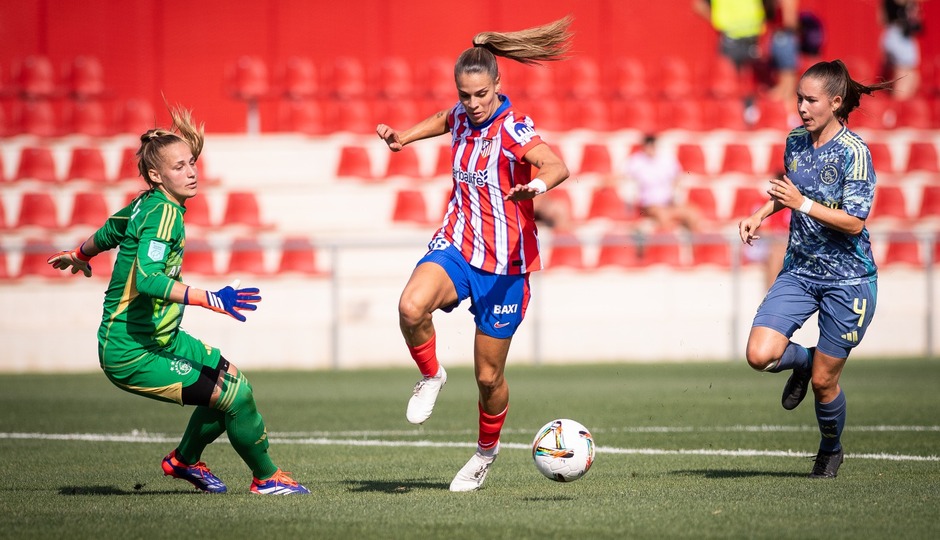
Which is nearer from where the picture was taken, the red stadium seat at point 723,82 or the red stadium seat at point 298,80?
the red stadium seat at point 298,80

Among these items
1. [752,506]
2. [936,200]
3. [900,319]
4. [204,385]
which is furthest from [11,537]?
[936,200]

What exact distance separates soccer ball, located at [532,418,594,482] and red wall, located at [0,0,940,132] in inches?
654

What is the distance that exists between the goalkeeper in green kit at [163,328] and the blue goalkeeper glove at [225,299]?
10cm

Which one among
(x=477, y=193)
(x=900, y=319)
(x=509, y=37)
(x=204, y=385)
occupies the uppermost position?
(x=509, y=37)

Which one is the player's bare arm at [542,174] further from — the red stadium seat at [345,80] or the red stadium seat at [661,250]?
the red stadium seat at [345,80]

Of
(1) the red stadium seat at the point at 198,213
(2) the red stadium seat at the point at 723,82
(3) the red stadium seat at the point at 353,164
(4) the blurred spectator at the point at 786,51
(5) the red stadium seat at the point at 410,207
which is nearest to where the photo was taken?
(1) the red stadium seat at the point at 198,213

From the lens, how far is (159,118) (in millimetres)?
20938

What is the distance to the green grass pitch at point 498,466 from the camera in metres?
5.54

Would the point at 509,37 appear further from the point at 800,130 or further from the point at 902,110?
the point at 902,110

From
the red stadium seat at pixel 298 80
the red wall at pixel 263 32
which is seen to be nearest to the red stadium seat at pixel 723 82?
the red wall at pixel 263 32

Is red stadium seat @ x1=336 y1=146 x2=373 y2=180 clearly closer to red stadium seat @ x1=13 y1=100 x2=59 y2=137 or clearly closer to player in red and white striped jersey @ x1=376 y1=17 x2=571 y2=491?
red stadium seat @ x1=13 y1=100 x2=59 y2=137

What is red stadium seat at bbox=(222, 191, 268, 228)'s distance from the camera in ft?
56.5

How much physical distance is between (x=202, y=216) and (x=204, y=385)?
1127 cm

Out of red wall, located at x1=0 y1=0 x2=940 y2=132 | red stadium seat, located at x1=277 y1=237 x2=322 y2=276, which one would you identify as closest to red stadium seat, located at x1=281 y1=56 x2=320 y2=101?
red wall, located at x1=0 y1=0 x2=940 y2=132
